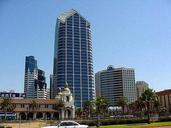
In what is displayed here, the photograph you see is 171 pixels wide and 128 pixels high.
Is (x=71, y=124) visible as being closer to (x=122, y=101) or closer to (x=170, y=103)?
(x=122, y=101)

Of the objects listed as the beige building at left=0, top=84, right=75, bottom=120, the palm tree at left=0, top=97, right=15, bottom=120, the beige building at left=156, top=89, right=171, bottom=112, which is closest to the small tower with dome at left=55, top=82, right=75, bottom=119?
the beige building at left=0, top=84, right=75, bottom=120

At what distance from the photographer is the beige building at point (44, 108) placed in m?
126

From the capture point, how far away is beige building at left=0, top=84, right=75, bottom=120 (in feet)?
414

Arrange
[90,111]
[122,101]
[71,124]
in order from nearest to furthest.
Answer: [71,124]
[122,101]
[90,111]

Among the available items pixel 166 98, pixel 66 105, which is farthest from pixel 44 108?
pixel 166 98

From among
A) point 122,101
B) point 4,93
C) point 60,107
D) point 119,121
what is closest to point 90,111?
point 122,101

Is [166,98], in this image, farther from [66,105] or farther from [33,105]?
[33,105]

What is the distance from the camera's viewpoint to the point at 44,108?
129750 mm

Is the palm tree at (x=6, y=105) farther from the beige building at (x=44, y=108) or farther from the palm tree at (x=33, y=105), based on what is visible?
the palm tree at (x=33, y=105)

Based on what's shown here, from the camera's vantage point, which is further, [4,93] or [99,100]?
[4,93]

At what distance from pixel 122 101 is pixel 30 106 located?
1824 inches

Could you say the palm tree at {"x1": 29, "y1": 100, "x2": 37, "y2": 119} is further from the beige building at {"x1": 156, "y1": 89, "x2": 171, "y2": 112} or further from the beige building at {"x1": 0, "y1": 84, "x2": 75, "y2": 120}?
the beige building at {"x1": 156, "y1": 89, "x2": 171, "y2": 112}

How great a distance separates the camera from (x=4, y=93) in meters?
156

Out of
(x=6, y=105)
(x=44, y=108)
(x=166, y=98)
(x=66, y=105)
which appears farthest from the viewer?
(x=166, y=98)
